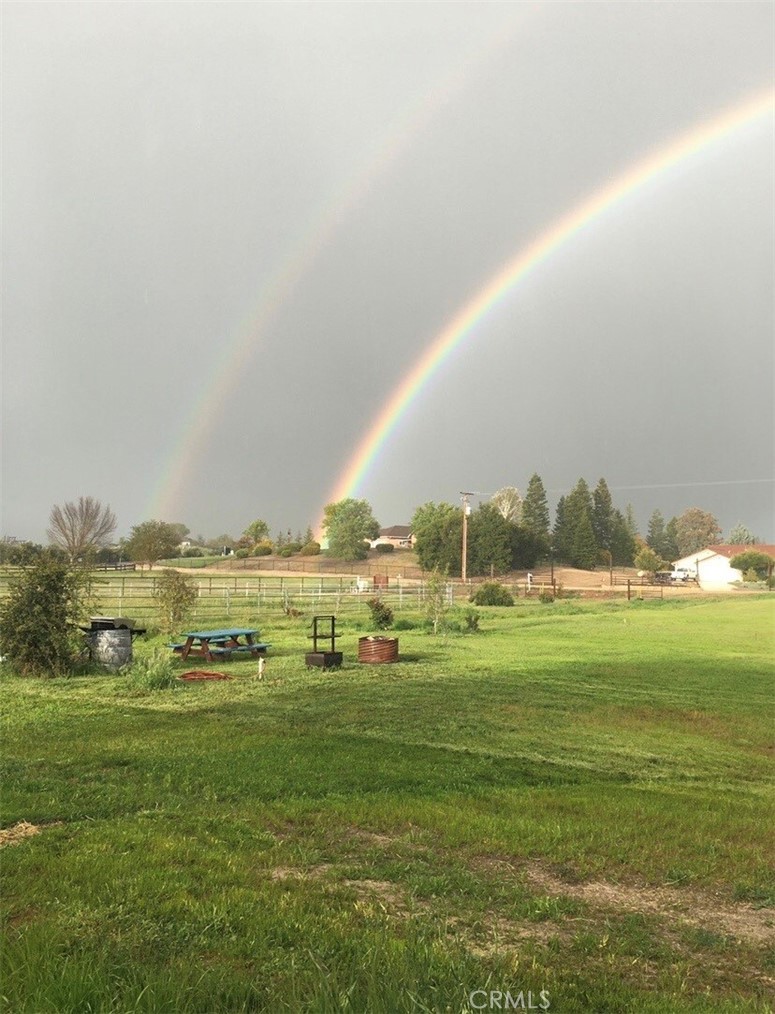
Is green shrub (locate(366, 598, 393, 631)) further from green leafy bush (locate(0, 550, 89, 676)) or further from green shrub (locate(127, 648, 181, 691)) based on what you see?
green shrub (locate(127, 648, 181, 691))

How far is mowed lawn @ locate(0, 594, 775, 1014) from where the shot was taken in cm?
331

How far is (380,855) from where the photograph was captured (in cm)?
524

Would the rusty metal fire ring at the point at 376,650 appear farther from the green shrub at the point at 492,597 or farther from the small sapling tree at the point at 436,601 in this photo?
the green shrub at the point at 492,597

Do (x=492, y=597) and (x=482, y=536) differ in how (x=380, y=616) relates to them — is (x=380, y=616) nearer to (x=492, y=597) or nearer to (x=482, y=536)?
(x=492, y=597)

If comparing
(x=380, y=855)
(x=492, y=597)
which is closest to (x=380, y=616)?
(x=380, y=855)

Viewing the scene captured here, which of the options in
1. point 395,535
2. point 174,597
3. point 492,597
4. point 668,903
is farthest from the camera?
point 395,535

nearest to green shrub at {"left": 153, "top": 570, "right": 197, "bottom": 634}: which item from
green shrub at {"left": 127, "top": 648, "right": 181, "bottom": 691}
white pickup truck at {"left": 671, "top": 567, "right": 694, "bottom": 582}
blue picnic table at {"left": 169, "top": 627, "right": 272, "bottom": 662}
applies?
blue picnic table at {"left": 169, "top": 627, "right": 272, "bottom": 662}

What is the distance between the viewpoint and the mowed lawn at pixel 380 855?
331cm

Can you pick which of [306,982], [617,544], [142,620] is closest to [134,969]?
[306,982]

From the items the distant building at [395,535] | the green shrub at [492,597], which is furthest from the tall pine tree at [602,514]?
the green shrub at [492,597]

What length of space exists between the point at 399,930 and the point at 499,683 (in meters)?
10.8

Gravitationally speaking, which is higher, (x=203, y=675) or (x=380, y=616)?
(x=380, y=616)

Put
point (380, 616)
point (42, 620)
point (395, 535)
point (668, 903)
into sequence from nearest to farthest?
point (668, 903) → point (42, 620) → point (380, 616) → point (395, 535)

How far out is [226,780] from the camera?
7.01 meters
